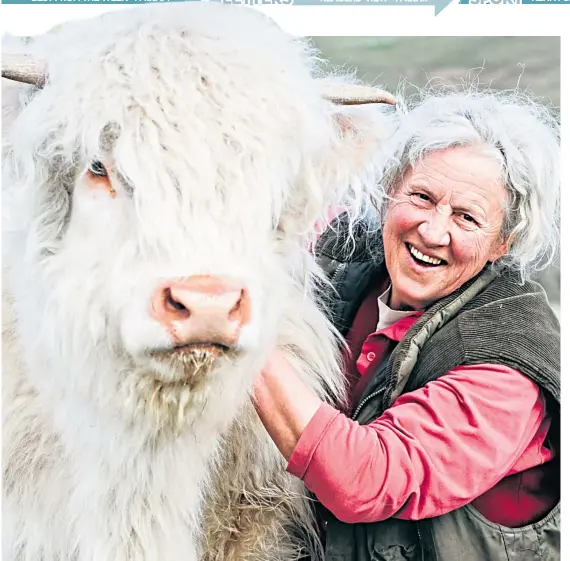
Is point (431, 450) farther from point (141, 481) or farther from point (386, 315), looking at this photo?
point (141, 481)

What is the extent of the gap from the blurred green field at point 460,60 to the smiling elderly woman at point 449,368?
75 millimetres

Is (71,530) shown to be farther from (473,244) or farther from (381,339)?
(473,244)

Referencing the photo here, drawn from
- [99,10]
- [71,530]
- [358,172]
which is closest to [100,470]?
[71,530]

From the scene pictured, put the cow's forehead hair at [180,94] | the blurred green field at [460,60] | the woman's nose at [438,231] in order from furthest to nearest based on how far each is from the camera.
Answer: the blurred green field at [460,60] → the woman's nose at [438,231] → the cow's forehead hair at [180,94]

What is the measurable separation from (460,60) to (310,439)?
100cm

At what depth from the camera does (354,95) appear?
150cm

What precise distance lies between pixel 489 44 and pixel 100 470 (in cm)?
129

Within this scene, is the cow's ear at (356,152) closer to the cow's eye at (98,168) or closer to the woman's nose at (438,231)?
the woman's nose at (438,231)

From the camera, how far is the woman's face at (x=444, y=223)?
161cm

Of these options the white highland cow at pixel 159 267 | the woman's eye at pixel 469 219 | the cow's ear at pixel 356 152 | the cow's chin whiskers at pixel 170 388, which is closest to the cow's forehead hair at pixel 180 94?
the white highland cow at pixel 159 267

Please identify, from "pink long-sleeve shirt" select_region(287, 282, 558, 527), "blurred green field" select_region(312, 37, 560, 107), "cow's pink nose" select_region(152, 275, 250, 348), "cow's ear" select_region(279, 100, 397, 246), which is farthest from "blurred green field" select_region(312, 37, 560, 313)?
"cow's pink nose" select_region(152, 275, 250, 348)

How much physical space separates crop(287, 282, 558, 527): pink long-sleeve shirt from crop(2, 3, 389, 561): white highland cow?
20cm

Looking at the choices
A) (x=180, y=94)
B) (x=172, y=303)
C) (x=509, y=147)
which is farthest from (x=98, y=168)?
(x=509, y=147)

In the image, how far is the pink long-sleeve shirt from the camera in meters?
1.38
